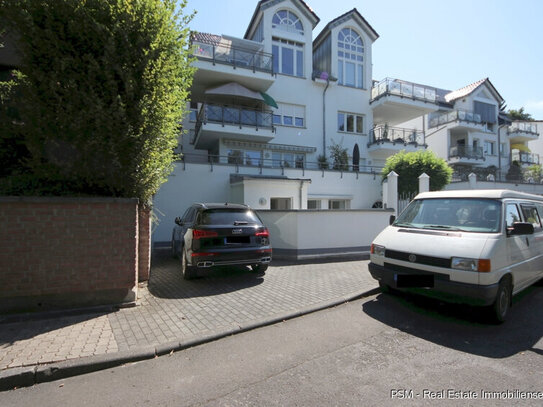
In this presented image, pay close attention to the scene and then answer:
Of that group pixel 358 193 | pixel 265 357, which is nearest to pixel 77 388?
pixel 265 357

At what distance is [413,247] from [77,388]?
174 inches

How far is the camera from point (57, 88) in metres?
4.16

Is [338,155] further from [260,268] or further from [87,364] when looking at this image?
[87,364]

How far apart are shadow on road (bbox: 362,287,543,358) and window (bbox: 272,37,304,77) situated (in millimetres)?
17347

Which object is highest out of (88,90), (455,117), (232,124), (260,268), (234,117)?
(455,117)

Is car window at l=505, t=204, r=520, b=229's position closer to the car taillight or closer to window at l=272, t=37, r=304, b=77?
the car taillight

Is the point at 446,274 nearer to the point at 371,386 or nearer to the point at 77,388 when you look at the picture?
the point at 371,386

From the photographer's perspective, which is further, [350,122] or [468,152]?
[468,152]

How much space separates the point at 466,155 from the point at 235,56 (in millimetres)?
21747

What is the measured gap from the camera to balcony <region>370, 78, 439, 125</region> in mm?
19906

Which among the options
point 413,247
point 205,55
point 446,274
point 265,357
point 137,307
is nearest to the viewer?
point 265,357

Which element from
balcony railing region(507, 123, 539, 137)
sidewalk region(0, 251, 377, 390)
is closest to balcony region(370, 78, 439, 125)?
balcony railing region(507, 123, 539, 137)

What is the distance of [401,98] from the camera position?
2006 cm

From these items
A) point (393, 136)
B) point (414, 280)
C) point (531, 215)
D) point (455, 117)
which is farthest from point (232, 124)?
point (455, 117)
